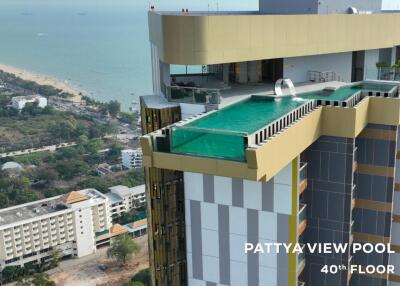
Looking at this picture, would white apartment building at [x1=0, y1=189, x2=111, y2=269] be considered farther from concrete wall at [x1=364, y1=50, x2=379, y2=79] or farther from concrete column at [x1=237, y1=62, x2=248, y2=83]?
concrete wall at [x1=364, y1=50, x2=379, y2=79]

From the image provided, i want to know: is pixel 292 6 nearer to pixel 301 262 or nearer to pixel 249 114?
pixel 249 114

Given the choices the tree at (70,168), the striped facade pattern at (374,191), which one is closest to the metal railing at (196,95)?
the striped facade pattern at (374,191)

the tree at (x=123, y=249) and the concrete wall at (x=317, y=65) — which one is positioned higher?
the concrete wall at (x=317, y=65)

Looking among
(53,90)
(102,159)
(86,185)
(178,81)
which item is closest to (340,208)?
(178,81)

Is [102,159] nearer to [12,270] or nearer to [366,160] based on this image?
[12,270]

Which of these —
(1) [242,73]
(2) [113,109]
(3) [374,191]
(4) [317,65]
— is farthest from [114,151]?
(3) [374,191]

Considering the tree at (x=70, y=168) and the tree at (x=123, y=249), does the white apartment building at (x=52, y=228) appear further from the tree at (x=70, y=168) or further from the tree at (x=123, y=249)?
the tree at (x=70, y=168)

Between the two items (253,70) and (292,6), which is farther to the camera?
(292,6)

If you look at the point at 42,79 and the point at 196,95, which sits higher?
the point at 196,95
